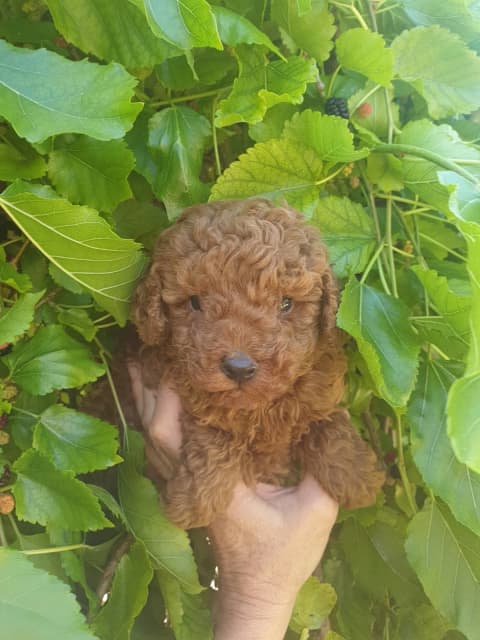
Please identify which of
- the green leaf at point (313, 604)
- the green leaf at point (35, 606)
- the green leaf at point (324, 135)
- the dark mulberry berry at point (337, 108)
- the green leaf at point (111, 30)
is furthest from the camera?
the green leaf at point (313, 604)

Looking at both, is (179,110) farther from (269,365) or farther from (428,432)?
(428,432)

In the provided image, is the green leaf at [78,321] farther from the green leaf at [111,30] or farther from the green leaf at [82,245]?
the green leaf at [111,30]

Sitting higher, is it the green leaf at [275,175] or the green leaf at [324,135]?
the green leaf at [324,135]

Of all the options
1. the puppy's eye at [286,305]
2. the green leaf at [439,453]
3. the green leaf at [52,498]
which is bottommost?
the green leaf at [439,453]

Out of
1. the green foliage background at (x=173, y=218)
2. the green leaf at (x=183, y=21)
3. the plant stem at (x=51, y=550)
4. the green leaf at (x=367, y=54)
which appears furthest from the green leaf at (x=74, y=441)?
the green leaf at (x=367, y=54)

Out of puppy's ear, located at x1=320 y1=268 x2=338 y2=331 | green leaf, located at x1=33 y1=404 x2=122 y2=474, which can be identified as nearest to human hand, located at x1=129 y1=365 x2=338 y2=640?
green leaf, located at x1=33 y1=404 x2=122 y2=474

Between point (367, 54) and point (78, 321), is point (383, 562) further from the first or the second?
point (367, 54)

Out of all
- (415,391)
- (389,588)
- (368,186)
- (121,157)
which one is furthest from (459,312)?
(389,588)
